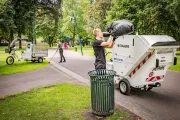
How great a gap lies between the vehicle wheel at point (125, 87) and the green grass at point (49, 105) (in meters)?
1.30

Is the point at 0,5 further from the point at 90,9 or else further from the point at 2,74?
the point at 90,9

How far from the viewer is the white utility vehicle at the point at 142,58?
23.2 feet

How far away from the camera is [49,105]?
679 cm

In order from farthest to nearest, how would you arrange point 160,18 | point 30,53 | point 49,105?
point 160,18, point 30,53, point 49,105

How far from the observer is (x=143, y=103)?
7.19m

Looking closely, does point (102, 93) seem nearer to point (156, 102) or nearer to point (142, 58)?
point (142, 58)

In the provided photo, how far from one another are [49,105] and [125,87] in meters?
2.96

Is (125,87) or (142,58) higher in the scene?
(142,58)

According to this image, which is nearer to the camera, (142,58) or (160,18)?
(142,58)

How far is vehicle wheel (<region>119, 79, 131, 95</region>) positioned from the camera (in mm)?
A: 8016

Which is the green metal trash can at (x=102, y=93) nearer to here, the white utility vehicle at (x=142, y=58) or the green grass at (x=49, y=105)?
the green grass at (x=49, y=105)

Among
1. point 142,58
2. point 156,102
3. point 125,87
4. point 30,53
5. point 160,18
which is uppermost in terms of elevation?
point 160,18

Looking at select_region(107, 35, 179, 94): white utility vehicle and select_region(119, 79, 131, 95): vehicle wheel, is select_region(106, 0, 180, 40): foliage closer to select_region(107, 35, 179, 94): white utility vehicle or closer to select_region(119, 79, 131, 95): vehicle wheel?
select_region(107, 35, 179, 94): white utility vehicle

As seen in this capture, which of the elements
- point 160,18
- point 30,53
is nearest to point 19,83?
point 30,53
